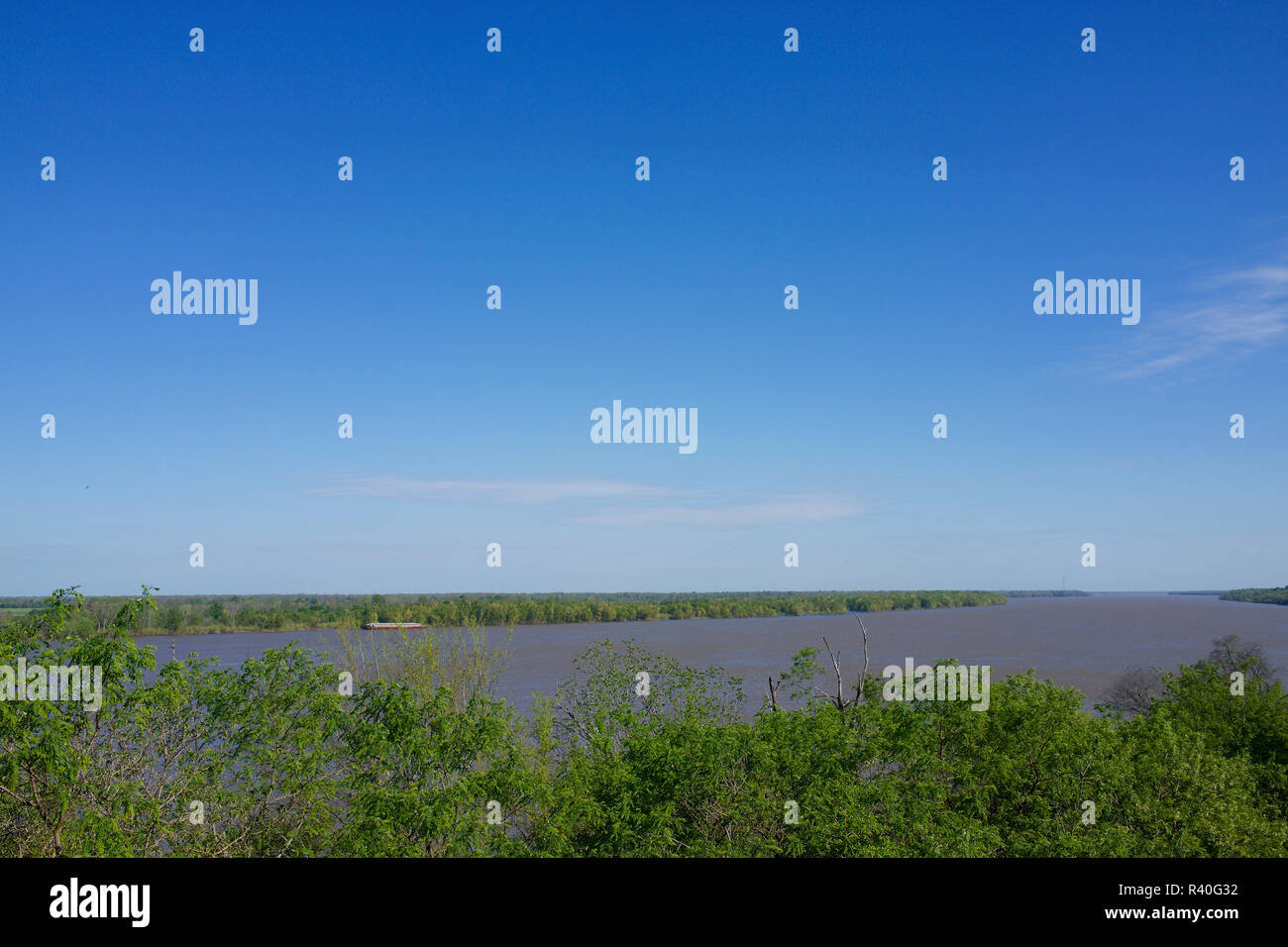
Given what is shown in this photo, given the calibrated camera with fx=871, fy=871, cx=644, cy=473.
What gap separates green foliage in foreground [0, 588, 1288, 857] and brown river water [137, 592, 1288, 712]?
571 inches

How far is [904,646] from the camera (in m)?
54.3

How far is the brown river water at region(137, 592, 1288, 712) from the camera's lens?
124 ft

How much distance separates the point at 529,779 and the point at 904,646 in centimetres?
4685

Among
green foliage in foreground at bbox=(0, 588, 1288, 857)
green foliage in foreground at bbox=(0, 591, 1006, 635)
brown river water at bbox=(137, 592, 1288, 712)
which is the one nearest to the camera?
green foliage in foreground at bbox=(0, 588, 1288, 857)

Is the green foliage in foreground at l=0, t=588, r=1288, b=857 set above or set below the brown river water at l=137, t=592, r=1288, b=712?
above

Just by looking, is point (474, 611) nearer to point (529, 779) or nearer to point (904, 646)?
point (904, 646)

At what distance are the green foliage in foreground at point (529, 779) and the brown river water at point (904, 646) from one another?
14.5 m

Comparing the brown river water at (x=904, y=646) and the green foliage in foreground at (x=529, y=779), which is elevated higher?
the green foliage in foreground at (x=529, y=779)

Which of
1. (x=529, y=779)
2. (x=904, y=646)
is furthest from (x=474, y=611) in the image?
(x=529, y=779)

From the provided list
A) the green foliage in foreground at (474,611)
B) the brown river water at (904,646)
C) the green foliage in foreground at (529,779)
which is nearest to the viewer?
the green foliage in foreground at (529,779)

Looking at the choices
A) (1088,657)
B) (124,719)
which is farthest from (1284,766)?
(1088,657)

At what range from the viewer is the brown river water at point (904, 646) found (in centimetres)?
3766
